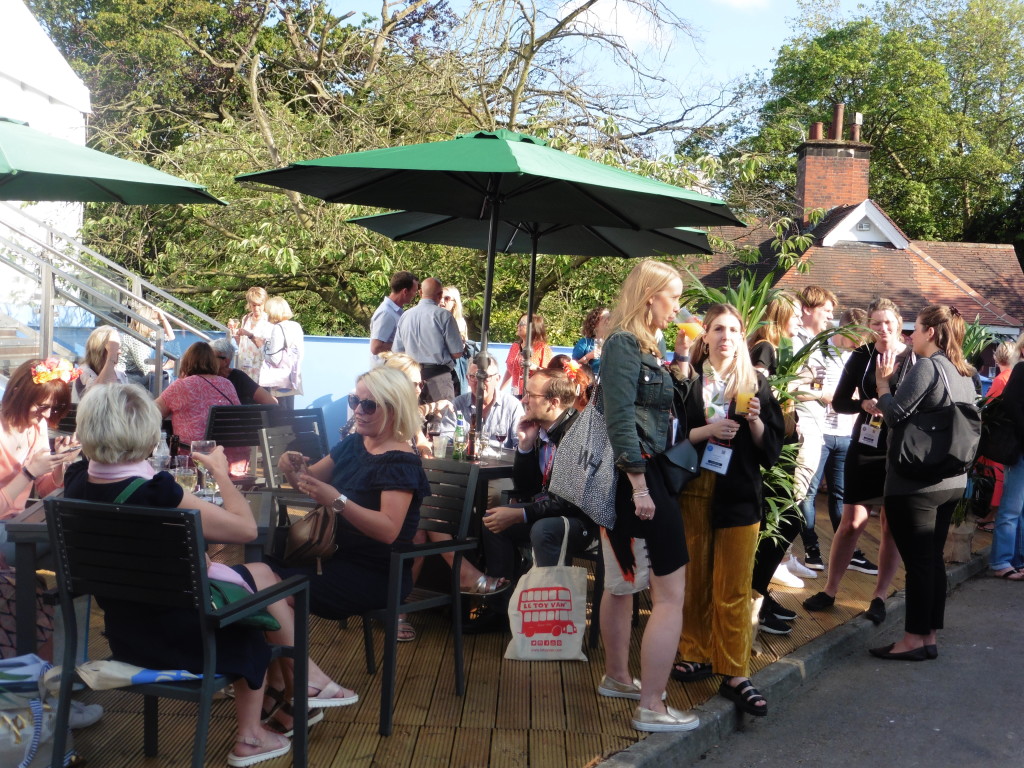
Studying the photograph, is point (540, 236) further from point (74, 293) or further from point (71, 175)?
point (74, 293)

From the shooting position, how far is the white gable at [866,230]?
27.3 meters

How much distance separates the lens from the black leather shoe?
5.53 meters

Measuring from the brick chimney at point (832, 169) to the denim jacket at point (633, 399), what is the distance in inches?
956

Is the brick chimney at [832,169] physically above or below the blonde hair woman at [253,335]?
above

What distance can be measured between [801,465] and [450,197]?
3.04 meters

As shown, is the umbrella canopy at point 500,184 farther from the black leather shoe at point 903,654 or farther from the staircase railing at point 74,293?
the staircase railing at point 74,293

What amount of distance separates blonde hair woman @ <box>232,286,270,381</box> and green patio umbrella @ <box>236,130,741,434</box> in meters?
4.70

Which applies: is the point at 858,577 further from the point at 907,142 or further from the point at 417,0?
the point at 907,142

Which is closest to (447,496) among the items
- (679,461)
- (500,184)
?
(679,461)

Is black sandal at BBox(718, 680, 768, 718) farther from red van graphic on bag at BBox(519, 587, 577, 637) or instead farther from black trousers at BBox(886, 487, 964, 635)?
black trousers at BBox(886, 487, 964, 635)

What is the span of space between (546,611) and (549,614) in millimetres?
23

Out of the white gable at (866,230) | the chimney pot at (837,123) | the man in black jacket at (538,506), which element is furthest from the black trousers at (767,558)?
the chimney pot at (837,123)

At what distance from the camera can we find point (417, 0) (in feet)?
54.4

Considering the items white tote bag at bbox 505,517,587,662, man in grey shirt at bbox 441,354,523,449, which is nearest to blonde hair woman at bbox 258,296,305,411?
man in grey shirt at bbox 441,354,523,449
